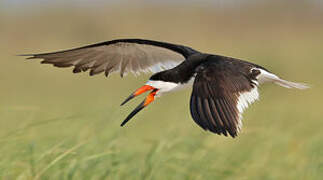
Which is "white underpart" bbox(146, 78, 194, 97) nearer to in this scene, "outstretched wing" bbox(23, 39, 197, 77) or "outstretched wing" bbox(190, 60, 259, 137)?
"outstretched wing" bbox(190, 60, 259, 137)

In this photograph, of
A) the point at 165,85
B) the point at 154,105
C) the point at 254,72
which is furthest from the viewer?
the point at 154,105

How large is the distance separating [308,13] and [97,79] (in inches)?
326

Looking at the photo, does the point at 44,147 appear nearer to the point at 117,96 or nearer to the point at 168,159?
the point at 168,159

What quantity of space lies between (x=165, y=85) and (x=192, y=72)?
22cm

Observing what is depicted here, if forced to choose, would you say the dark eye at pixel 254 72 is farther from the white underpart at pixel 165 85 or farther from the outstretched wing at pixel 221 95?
the white underpart at pixel 165 85

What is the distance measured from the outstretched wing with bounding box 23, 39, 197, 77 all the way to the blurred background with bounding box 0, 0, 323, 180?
40 cm

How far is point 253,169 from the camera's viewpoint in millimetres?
5211

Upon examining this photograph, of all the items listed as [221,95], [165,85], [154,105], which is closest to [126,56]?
[165,85]

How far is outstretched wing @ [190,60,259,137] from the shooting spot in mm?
4242

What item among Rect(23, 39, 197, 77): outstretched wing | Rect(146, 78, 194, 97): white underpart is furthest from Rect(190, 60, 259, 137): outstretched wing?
Rect(23, 39, 197, 77): outstretched wing

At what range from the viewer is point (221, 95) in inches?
177

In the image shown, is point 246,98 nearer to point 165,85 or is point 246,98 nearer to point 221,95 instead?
point 221,95

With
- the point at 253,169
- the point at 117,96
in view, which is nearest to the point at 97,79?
the point at 117,96

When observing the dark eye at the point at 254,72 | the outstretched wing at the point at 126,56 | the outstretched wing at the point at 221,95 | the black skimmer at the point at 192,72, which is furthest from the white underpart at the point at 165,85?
the outstretched wing at the point at 126,56
